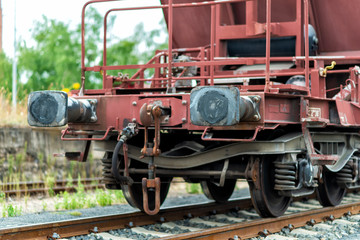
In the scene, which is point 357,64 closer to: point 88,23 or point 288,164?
point 288,164

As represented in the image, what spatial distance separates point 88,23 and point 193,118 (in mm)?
22761

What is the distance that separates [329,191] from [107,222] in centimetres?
318

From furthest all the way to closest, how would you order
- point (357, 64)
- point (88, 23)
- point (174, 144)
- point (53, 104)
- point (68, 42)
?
point (88, 23) < point (68, 42) < point (357, 64) < point (174, 144) < point (53, 104)

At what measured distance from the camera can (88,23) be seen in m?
27.4

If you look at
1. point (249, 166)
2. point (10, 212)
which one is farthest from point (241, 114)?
point (10, 212)

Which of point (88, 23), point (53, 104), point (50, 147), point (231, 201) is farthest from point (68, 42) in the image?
point (53, 104)

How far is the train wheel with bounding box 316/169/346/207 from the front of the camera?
7.66 metres

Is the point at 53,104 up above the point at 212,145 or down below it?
above

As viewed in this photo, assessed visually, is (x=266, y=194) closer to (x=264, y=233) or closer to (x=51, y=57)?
(x=264, y=233)

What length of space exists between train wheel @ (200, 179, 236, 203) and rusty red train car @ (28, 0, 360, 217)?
0.03 metres

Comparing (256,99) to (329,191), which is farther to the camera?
(329,191)

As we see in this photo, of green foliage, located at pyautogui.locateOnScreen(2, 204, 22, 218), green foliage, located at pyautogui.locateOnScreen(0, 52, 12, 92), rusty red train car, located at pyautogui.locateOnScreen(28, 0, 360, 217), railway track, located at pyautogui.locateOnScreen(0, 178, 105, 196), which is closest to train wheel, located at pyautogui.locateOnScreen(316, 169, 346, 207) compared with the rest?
rusty red train car, located at pyautogui.locateOnScreen(28, 0, 360, 217)

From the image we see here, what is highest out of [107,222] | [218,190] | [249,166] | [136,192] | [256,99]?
[256,99]

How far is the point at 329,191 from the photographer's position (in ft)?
25.5
